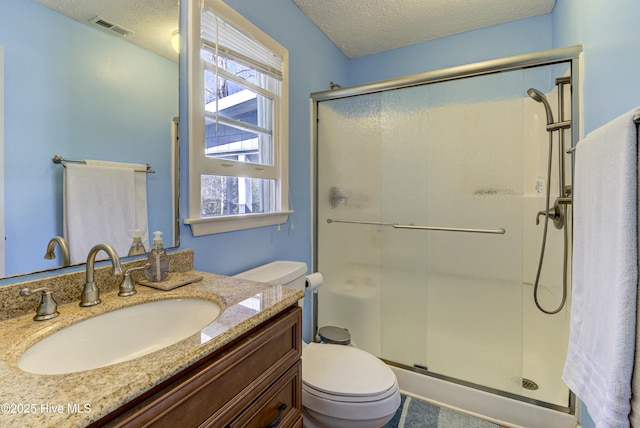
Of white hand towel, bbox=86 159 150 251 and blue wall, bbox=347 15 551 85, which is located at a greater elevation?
blue wall, bbox=347 15 551 85

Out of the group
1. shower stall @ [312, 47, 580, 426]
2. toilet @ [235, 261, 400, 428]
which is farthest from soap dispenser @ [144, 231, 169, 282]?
shower stall @ [312, 47, 580, 426]

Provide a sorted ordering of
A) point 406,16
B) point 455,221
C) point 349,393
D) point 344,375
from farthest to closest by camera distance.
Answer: point 406,16
point 455,221
point 344,375
point 349,393

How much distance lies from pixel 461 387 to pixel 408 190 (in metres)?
1.20

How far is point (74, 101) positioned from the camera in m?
0.85

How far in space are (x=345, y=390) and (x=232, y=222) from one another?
0.88m

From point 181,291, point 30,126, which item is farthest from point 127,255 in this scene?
point 30,126

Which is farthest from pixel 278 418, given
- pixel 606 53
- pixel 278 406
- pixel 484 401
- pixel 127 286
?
pixel 606 53

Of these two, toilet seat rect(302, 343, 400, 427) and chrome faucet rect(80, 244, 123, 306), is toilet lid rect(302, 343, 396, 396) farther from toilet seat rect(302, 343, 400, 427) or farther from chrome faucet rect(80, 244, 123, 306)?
chrome faucet rect(80, 244, 123, 306)

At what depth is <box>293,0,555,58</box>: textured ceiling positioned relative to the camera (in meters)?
1.85

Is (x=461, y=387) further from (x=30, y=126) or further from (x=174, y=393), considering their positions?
(x=30, y=126)

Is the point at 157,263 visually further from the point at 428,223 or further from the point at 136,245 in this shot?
the point at 428,223

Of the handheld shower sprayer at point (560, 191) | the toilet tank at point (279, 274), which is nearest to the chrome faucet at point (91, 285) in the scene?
the toilet tank at point (279, 274)

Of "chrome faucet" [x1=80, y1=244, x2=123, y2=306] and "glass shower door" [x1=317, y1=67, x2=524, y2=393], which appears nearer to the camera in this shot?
"chrome faucet" [x1=80, y1=244, x2=123, y2=306]

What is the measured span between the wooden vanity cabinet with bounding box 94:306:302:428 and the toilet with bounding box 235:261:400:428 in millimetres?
232
